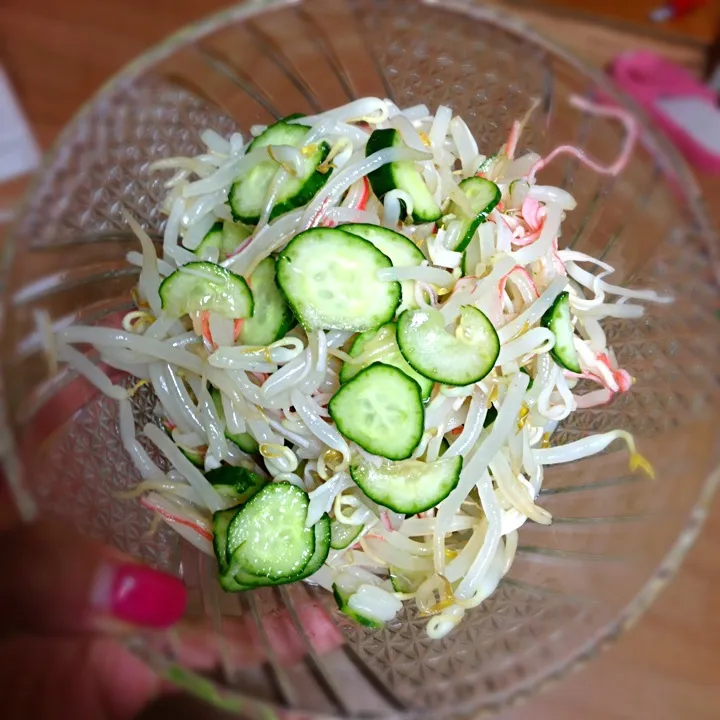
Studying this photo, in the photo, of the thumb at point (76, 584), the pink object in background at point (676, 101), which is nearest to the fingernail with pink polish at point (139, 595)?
the thumb at point (76, 584)

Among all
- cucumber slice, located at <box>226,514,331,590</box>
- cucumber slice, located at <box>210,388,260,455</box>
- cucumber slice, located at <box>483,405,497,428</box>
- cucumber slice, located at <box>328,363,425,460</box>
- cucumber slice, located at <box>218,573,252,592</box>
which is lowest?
cucumber slice, located at <box>218,573,252,592</box>

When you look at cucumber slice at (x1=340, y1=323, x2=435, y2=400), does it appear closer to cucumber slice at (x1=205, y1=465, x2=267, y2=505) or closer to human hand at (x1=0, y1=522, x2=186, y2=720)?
cucumber slice at (x1=205, y1=465, x2=267, y2=505)

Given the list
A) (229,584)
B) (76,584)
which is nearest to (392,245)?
(229,584)

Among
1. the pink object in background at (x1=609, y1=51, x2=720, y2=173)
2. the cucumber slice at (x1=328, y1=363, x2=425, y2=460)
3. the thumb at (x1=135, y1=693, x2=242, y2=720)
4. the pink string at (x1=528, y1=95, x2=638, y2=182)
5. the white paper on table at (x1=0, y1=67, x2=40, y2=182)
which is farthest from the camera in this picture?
the pink object in background at (x1=609, y1=51, x2=720, y2=173)

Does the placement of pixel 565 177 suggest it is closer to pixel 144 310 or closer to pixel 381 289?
pixel 381 289

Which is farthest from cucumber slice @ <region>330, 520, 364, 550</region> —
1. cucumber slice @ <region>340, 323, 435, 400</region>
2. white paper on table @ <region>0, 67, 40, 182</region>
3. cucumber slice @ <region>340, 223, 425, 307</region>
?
white paper on table @ <region>0, 67, 40, 182</region>

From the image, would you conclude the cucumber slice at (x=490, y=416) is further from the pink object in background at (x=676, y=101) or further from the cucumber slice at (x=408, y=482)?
the pink object in background at (x=676, y=101)
